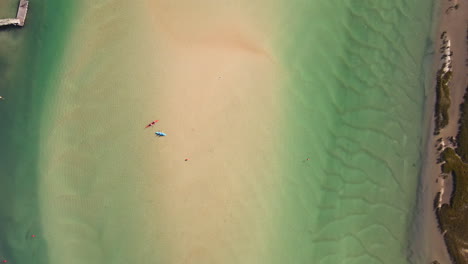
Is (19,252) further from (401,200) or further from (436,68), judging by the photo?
(436,68)

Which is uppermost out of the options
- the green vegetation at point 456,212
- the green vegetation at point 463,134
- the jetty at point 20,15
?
the jetty at point 20,15

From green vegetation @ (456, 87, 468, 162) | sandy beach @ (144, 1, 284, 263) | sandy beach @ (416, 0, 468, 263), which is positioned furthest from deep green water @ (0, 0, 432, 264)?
green vegetation @ (456, 87, 468, 162)

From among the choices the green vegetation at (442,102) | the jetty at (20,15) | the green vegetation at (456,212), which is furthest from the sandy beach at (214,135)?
the green vegetation at (456,212)

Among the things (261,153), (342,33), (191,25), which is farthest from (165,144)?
(342,33)

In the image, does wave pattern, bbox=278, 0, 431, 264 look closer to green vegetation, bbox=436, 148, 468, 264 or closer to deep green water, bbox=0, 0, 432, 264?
deep green water, bbox=0, 0, 432, 264

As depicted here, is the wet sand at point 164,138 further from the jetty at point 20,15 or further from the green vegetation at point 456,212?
the green vegetation at point 456,212

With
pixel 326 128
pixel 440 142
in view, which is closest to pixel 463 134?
pixel 440 142
